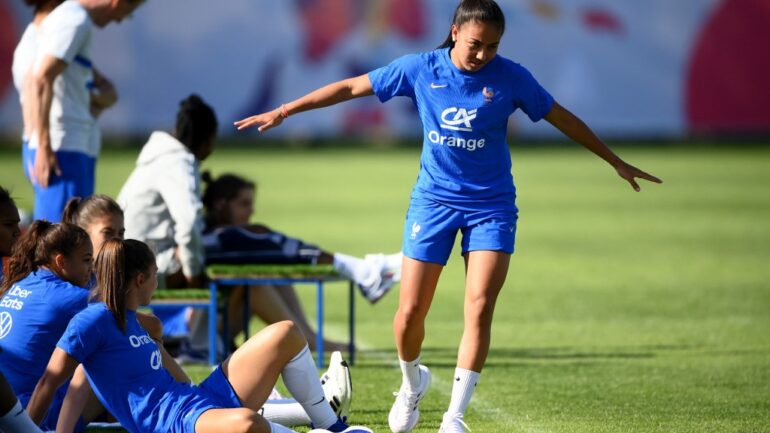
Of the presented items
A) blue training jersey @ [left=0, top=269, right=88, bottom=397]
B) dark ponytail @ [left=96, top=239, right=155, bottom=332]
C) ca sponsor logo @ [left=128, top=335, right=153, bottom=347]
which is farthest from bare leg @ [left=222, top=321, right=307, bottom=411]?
blue training jersey @ [left=0, top=269, right=88, bottom=397]

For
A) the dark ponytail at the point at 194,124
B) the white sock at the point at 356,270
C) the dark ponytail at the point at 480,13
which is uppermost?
the dark ponytail at the point at 480,13

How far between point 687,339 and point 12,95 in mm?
29785

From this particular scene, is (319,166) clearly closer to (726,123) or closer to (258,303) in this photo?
(726,123)

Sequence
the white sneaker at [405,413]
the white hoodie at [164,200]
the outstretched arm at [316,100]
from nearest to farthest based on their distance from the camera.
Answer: the outstretched arm at [316,100], the white sneaker at [405,413], the white hoodie at [164,200]

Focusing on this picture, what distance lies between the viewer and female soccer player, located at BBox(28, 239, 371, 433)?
15.9 feet

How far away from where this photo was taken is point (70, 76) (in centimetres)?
790

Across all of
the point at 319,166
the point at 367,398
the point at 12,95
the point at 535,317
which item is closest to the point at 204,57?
the point at 12,95

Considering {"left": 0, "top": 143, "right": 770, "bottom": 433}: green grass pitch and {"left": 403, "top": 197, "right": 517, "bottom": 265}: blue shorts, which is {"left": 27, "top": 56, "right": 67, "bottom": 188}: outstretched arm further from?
{"left": 403, "top": 197, "right": 517, "bottom": 265}: blue shorts

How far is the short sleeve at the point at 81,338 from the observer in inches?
192

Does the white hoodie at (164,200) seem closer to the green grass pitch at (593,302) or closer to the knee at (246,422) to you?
the green grass pitch at (593,302)

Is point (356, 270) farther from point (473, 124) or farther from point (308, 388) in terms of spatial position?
point (308, 388)

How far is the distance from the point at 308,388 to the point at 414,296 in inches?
Answer: 33.7

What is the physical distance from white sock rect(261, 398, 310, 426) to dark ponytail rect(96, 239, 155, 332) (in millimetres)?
1213

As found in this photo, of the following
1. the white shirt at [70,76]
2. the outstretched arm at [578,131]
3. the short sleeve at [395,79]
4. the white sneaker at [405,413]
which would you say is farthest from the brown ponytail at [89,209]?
the outstretched arm at [578,131]
